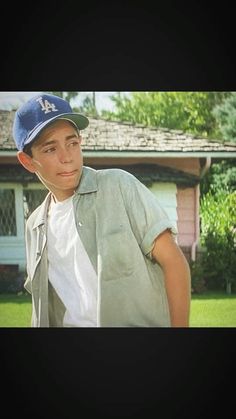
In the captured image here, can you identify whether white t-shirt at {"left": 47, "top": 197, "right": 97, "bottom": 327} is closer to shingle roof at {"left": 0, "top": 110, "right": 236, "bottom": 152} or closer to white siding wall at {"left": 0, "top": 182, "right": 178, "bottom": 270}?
white siding wall at {"left": 0, "top": 182, "right": 178, "bottom": 270}

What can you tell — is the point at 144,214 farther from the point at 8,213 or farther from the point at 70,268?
the point at 8,213

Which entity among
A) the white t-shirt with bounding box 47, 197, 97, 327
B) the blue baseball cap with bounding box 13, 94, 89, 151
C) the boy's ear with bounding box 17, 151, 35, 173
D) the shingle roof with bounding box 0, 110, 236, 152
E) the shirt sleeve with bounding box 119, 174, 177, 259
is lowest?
the white t-shirt with bounding box 47, 197, 97, 327

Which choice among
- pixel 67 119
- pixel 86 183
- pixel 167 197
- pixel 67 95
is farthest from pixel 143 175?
pixel 67 95

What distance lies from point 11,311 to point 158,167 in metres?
1.31

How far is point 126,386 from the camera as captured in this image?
3.83 meters

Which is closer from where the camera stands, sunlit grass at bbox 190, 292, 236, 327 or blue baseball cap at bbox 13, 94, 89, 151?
blue baseball cap at bbox 13, 94, 89, 151

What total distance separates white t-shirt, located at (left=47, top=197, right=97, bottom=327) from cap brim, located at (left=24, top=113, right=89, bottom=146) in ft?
1.39

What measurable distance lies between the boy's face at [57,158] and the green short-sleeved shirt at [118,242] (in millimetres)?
75

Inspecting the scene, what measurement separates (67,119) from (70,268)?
3.04ft

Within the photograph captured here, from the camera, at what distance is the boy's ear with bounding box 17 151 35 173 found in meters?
3.59

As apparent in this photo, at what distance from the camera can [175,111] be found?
3.62 meters

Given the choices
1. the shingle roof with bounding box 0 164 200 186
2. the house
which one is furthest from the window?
the shingle roof with bounding box 0 164 200 186
